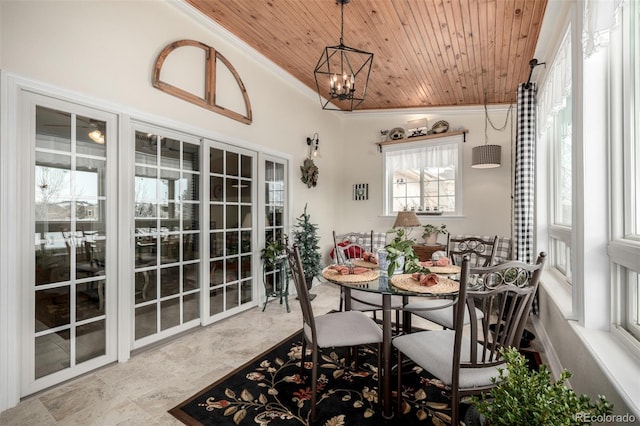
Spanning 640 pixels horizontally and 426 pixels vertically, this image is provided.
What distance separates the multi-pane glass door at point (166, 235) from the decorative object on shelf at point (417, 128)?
3799 mm

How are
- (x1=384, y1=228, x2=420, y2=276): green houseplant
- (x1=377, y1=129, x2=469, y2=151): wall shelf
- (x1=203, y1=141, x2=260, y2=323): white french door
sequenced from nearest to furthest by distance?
(x1=384, y1=228, x2=420, y2=276): green houseplant < (x1=203, y1=141, x2=260, y2=323): white french door < (x1=377, y1=129, x2=469, y2=151): wall shelf

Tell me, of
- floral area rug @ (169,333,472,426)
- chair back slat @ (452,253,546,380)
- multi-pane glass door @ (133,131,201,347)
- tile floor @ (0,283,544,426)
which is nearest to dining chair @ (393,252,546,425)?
chair back slat @ (452,253,546,380)

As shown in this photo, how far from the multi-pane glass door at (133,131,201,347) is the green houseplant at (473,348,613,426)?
272 centimetres

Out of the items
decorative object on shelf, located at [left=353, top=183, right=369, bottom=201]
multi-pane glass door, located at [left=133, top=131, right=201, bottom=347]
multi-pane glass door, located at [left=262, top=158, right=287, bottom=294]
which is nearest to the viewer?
multi-pane glass door, located at [left=133, top=131, right=201, bottom=347]

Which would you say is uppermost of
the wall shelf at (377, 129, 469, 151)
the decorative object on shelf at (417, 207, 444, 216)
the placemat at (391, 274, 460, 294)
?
the wall shelf at (377, 129, 469, 151)

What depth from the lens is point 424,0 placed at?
8.72ft

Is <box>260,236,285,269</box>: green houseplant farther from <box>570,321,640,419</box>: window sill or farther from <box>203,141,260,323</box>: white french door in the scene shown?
<box>570,321,640,419</box>: window sill

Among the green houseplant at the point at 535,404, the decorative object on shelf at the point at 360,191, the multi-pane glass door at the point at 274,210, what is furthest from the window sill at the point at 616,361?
the decorative object on shelf at the point at 360,191

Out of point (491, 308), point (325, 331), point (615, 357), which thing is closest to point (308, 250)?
point (325, 331)

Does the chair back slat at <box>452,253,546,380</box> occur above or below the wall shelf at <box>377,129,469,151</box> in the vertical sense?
below

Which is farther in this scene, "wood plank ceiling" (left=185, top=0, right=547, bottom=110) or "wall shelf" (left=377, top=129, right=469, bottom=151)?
"wall shelf" (left=377, top=129, right=469, bottom=151)

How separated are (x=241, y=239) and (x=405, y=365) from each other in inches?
91.0

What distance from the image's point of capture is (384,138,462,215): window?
520 centimetres

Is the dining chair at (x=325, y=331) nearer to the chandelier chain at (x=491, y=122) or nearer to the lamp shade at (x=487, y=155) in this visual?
the lamp shade at (x=487, y=155)
